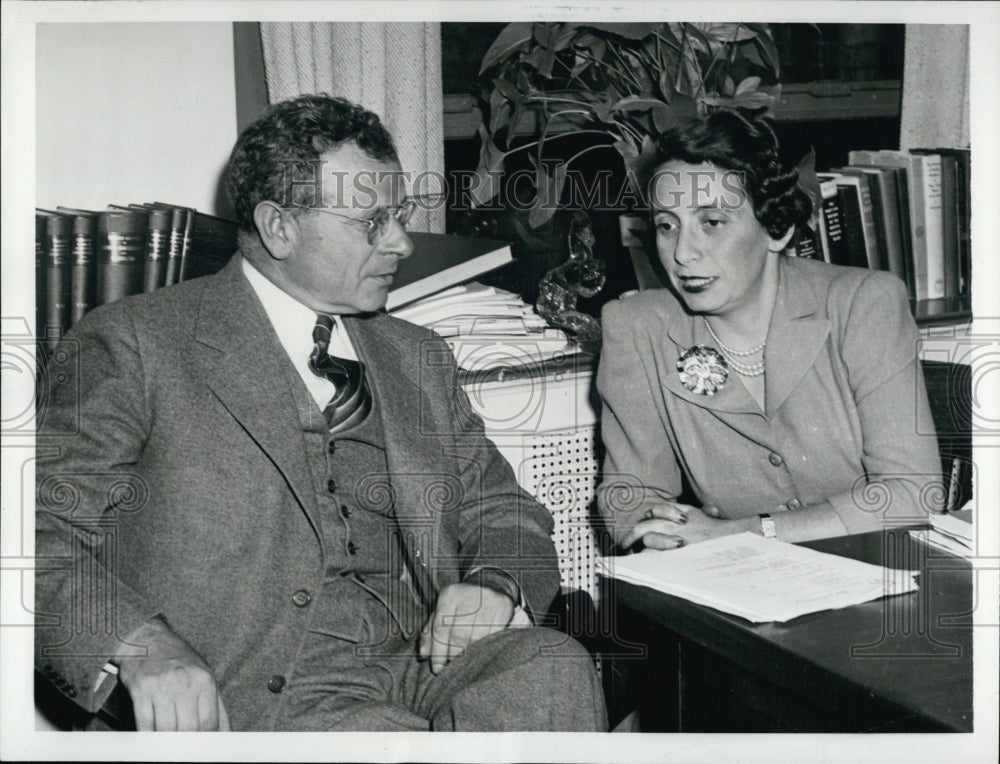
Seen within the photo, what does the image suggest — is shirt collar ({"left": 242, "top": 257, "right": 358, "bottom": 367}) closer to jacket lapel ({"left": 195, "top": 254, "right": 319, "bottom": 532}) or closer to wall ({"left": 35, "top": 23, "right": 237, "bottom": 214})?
jacket lapel ({"left": 195, "top": 254, "right": 319, "bottom": 532})

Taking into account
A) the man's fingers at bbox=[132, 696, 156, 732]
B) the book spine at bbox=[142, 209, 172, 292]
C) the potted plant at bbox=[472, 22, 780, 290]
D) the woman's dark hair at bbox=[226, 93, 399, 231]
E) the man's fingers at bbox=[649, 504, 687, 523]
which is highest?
the potted plant at bbox=[472, 22, 780, 290]

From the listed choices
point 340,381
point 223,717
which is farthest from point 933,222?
point 223,717

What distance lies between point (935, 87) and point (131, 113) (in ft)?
4.91

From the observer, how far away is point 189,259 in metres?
1.68

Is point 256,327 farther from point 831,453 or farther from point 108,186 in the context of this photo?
point 831,453

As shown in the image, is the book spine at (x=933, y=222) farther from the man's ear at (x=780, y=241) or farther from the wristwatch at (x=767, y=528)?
the wristwatch at (x=767, y=528)

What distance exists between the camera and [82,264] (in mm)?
1658

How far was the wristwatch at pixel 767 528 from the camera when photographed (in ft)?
5.44

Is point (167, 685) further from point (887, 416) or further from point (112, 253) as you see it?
point (887, 416)

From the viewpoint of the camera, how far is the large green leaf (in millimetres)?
1731

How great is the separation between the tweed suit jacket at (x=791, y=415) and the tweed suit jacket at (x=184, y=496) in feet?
1.94

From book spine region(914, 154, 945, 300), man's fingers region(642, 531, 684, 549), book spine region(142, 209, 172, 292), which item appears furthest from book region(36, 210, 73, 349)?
book spine region(914, 154, 945, 300)

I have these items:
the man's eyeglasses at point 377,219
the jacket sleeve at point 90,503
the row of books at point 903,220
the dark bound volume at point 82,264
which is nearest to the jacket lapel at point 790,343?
the row of books at point 903,220

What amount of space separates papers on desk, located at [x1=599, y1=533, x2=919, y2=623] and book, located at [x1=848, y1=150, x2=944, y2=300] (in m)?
0.66
